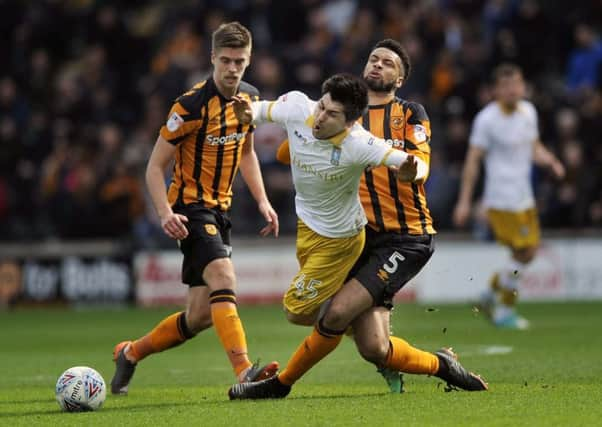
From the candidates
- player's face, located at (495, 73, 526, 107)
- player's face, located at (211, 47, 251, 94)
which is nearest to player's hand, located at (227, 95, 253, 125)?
player's face, located at (211, 47, 251, 94)

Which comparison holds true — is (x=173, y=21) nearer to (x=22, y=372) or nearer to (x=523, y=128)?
(x=523, y=128)

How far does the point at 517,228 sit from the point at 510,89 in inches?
59.1

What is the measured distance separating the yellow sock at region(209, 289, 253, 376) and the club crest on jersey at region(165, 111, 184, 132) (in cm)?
107

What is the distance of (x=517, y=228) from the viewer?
14.0m

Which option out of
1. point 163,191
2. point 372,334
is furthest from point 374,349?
point 163,191

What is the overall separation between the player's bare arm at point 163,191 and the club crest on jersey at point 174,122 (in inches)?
3.5

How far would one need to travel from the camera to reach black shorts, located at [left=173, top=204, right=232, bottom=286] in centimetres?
844

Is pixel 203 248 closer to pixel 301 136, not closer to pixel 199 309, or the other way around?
pixel 199 309

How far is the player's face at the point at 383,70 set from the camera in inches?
319

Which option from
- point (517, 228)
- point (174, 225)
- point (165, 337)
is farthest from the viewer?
point (517, 228)

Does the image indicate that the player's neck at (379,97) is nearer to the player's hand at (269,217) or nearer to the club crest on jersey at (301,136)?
the club crest on jersey at (301,136)

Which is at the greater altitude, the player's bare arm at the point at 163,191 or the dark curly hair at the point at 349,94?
the dark curly hair at the point at 349,94

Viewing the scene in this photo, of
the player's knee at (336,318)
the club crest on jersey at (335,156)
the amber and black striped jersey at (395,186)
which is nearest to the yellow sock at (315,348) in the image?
the player's knee at (336,318)

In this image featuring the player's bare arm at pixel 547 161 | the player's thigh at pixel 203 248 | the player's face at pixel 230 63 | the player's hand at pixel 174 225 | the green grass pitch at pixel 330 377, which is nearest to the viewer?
the green grass pitch at pixel 330 377
